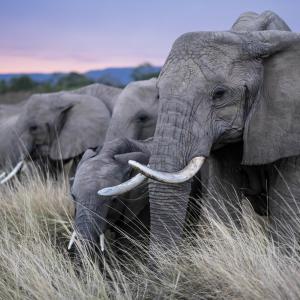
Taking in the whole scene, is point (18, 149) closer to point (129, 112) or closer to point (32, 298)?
point (129, 112)

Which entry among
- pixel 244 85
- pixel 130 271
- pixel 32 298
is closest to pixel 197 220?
pixel 130 271

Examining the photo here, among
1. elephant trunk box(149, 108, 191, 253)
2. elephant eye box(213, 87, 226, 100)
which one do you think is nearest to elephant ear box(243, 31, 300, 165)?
elephant eye box(213, 87, 226, 100)

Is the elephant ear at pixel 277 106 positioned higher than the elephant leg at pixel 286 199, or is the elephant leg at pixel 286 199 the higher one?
the elephant ear at pixel 277 106

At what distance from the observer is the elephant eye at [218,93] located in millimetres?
5008

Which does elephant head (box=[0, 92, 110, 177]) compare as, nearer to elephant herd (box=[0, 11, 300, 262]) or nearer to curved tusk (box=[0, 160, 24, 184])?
curved tusk (box=[0, 160, 24, 184])

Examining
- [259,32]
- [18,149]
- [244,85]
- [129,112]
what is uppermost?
[259,32]

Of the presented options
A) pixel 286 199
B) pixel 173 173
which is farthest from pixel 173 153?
pixel 286 199

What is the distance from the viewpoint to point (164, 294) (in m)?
4.71

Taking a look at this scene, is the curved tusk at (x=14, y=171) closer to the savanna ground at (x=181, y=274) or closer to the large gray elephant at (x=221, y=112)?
the savanna ground at (x=181, y=274)

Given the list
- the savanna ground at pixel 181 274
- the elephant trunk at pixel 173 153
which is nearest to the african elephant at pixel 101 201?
the savanna ground at pixel 181 274

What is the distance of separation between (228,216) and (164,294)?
1.03m

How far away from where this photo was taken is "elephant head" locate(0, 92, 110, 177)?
10.3 meters

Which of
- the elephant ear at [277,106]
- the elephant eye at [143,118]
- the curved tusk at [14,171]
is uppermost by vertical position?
the elephant ear at [277,106]

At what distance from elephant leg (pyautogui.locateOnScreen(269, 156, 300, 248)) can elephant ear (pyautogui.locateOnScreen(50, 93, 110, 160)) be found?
493 cm
